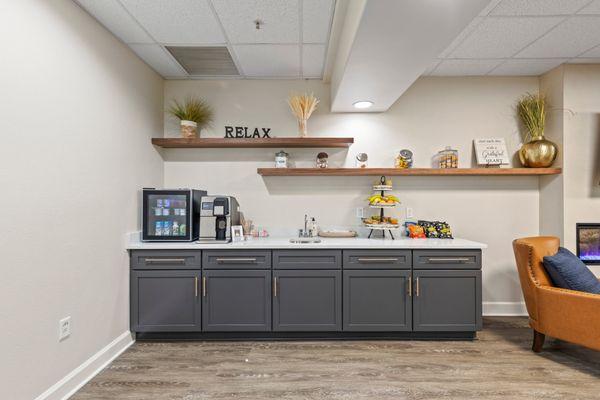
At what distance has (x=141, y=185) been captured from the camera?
2980 mm

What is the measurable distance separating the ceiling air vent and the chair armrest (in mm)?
3330

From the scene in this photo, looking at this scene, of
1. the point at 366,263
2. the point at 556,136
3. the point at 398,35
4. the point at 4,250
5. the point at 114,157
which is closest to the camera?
the point at 4,250

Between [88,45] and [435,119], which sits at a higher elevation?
[88,45]

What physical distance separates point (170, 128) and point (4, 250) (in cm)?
214

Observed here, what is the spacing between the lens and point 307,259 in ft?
9.20

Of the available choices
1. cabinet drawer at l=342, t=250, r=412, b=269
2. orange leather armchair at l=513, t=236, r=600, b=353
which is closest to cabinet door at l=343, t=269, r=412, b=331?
cabinet drawer at l=342, t=250, r=412, b=269

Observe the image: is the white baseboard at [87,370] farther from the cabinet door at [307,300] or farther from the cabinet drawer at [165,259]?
the cabinet door at [307,300]

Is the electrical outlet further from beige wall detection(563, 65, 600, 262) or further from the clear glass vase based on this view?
beige wall detection(563, 65, 600, 262)

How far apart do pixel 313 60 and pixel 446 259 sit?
220 centimetres

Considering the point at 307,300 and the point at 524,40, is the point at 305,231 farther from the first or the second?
the point at 524,40

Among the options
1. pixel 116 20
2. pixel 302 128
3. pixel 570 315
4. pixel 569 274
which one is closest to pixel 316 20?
pixel 302 128

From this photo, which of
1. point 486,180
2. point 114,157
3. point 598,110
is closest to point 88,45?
point 114,157

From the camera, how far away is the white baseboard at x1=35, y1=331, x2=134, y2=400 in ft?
6.39

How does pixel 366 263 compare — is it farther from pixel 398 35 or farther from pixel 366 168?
pixel 398 35
